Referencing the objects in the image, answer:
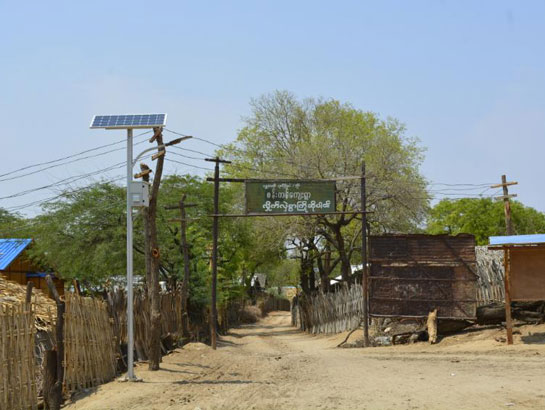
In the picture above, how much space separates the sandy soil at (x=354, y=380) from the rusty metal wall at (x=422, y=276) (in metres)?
1.32

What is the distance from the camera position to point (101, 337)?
45.8 feet

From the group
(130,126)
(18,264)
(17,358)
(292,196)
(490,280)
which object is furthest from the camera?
(18,264)

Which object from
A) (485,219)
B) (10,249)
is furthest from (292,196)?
(485,219)

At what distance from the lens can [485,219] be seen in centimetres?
4747

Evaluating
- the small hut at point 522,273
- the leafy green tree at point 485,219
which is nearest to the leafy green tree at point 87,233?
the small hut at point 522,273

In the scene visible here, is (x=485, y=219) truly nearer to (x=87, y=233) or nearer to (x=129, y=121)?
(x=87, y=233)

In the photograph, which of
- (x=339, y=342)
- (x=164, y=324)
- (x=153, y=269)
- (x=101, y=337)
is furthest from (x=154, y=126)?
(x=339, y=342)

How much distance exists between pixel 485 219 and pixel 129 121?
37.7 m

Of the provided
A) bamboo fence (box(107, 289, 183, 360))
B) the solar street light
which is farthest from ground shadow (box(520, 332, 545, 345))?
the solar street light

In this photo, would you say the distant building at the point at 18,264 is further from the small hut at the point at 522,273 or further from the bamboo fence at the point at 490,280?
→ the small hut at the point at 522,273

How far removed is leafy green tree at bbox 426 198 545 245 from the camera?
155 ft

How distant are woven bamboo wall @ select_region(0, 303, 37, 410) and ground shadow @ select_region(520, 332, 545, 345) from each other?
1258 centimetres

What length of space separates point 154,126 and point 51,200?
55.9 feet

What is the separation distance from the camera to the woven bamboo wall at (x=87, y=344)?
40.7ft
